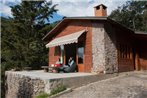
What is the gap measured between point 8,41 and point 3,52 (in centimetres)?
185

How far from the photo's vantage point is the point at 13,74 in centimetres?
2234

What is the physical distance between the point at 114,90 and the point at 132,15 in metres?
46.8

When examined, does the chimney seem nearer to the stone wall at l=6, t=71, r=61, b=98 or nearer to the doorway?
the doorway

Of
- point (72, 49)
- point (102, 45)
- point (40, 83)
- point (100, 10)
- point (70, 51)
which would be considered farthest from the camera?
point (70, 51)

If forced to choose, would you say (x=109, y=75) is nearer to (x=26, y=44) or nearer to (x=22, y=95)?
(x=22, y=95)

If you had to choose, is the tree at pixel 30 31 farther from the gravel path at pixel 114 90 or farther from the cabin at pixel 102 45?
the gravel path at pixel 114 90

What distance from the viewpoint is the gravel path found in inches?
516

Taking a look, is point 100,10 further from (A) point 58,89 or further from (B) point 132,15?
(B) point 132,15

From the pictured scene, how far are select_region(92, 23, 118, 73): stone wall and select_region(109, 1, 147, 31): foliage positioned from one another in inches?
1433

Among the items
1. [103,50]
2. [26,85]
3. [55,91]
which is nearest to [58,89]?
[55,91]

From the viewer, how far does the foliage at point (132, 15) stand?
55.5 meters

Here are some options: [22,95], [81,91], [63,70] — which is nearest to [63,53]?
[63,70]

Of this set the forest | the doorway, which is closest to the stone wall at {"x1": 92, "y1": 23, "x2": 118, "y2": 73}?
the doorway

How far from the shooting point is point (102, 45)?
1864 cm
